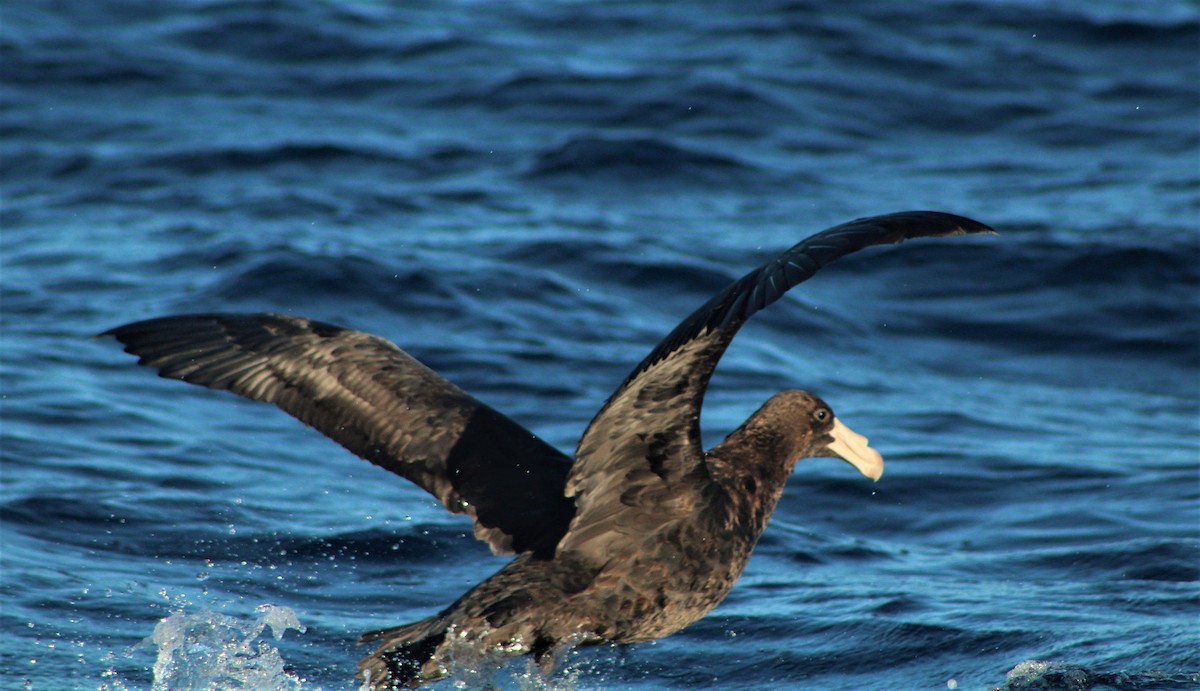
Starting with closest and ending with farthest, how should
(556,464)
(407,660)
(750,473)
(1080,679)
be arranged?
1. (407,660)
2. (750,473)
3. (556,464)
4. (1080,679)

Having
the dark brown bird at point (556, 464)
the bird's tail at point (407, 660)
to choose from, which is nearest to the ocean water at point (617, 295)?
the bird's tail at point (407, 660)

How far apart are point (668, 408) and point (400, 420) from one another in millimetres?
1314

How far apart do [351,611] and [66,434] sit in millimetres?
2920

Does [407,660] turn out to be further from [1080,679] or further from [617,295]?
[617,295]

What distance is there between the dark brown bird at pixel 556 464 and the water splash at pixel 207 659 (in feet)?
1.67

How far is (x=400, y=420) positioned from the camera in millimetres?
5957

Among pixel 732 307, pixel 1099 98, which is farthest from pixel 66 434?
pixel 1099 98

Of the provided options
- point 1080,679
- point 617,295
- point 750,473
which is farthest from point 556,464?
point 617,295

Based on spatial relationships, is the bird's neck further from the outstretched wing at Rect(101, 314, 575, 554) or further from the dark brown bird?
the outstretched wing at Rect(101, 314, 575, 554)

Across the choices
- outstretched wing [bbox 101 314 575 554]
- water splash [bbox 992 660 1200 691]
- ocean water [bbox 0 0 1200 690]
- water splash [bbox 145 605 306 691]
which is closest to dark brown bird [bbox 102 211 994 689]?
outstretched wing [bbox 101 314 575 554]

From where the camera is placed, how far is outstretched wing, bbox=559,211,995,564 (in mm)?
4547

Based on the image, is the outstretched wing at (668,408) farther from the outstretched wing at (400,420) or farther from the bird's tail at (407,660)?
the bird's tail at (407,660)

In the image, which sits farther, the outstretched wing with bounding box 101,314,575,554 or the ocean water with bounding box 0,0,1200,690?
the ocean water with bounding box 0,0,1200,690

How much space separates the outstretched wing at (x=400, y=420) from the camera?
5898mm
